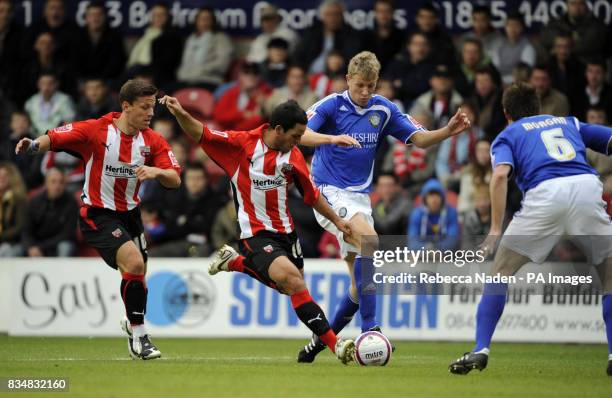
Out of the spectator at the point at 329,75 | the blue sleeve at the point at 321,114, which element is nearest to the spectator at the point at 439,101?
the spectator at the point at 329,75

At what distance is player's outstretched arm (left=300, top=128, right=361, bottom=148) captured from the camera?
33.3ft

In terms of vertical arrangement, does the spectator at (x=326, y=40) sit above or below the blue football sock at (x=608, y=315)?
above

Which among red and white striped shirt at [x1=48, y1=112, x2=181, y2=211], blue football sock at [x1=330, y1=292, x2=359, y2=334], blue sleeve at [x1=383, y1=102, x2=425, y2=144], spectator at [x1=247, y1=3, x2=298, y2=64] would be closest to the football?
blue football sock at [x1=330, y1=292, x2=359, y2=334]

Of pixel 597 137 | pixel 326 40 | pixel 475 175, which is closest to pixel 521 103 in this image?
pixel 597 137

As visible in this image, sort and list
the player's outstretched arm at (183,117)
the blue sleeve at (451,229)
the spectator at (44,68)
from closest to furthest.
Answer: the player's outstretched arm at (183,117) → the blue sleeve at (451,229) → the spectator at (44,68)

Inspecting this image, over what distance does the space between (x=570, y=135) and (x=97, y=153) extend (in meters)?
4.35

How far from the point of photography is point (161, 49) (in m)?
19.4

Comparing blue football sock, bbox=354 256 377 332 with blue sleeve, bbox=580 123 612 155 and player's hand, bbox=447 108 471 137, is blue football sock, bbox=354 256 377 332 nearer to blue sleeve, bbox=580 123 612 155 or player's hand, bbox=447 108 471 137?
player's hand, bbox=447 108 471 137

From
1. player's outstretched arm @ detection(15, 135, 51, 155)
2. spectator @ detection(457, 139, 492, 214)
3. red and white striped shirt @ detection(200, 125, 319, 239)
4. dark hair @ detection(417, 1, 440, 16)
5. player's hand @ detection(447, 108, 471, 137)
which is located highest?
dark hair @ detection(417, 1, 440, 16)

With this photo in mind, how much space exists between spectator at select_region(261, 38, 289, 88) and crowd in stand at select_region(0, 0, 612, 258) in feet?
0.07

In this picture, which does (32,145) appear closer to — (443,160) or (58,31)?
(443,160)

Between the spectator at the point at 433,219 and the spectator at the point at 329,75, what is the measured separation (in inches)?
102

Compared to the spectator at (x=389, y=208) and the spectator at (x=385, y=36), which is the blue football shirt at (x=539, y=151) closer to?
the spectator at (x=389, y=208)

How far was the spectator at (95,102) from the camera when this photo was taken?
18.5m
